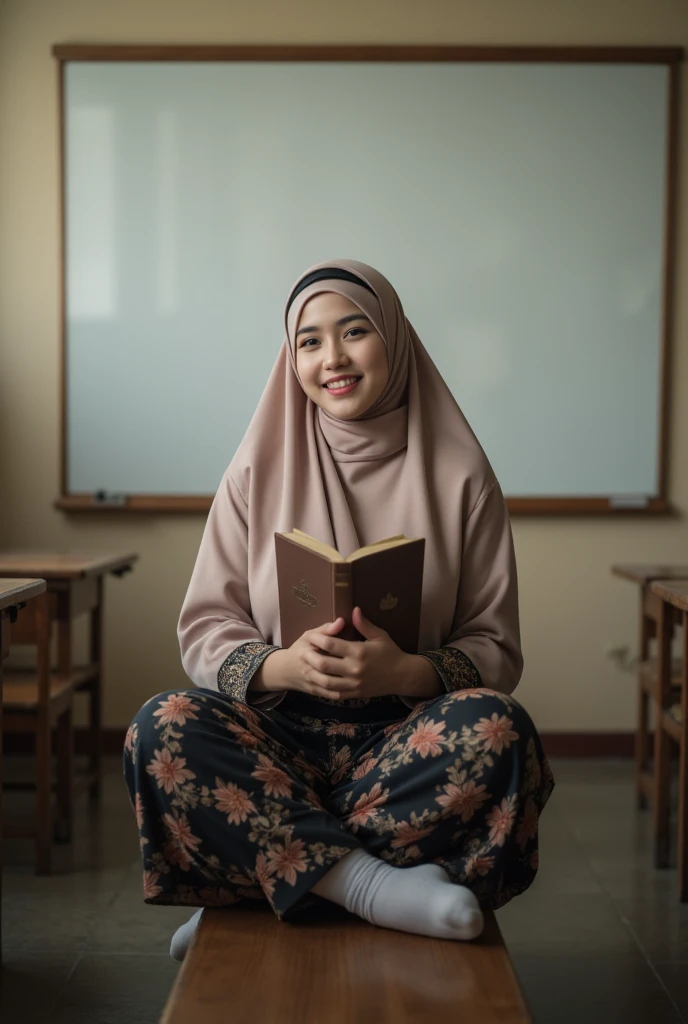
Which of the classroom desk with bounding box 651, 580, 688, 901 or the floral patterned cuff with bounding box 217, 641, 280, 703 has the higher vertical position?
the floral patterned cuff with bounding box 217, 641, 280, 703

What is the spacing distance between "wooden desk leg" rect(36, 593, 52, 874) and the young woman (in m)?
0.90

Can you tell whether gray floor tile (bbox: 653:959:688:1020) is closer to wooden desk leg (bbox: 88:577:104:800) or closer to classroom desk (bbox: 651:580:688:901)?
classroom desk (bbox: 651:580:688:901)

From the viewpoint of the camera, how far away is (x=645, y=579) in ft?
9.37

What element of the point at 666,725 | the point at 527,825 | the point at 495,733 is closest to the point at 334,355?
the point at 495,733

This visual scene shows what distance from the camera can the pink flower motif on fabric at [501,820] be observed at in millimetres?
1462

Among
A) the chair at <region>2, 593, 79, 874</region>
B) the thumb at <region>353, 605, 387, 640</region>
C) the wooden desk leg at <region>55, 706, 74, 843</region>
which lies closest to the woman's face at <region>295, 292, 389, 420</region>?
the thumb at <region>353, 605, 387, 640</region>

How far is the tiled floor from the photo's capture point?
6.22 feet

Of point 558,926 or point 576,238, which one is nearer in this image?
point 558,926

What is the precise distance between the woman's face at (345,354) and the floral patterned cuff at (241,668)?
1.36 ft

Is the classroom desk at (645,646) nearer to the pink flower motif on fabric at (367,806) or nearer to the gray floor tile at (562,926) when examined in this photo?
the gray floor tile at (562,926)

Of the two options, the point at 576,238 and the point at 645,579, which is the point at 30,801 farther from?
the point at 576,238

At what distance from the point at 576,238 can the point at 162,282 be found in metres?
1.40

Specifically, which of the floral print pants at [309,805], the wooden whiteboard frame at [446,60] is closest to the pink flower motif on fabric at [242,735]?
the floral print pants at [309,805]

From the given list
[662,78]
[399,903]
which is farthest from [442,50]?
[399,903]
